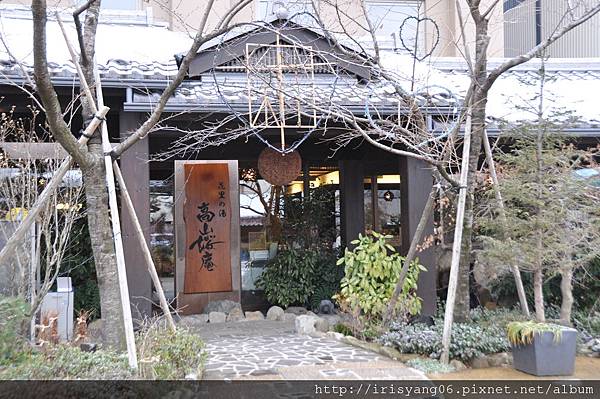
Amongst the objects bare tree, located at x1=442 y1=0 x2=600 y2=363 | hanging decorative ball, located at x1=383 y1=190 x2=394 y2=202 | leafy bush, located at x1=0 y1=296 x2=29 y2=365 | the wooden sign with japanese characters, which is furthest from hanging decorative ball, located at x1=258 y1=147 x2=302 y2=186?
leafy bush, located at x1=0 y1=296 x2=29 y2=365

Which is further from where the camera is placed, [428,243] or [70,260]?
[70,260]

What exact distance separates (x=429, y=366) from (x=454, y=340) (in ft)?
1.95

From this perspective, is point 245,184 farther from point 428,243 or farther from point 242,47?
point 428,243

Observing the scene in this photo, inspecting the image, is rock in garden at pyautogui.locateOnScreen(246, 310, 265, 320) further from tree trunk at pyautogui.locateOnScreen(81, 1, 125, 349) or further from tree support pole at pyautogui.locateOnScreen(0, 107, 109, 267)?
tree support pole at pyautogui.locateOnScreen(0, 107, 109, 267)

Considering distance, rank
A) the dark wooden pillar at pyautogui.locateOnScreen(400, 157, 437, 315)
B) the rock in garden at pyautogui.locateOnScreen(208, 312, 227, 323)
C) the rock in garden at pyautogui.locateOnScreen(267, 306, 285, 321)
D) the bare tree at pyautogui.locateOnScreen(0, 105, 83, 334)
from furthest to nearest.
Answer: the rock in garden at pyautogui.locateOnScreen(267, 306, 285, 321) < the rock in garden at pyautogui.locateOnScreen(208, 312, 227, 323) < the dark wooden pillar at pyautogui.locateOnScreen(400, 157, 437, 315) < the bare tree at pyautogui.locateOnScreen(0, 105, 83, 334)

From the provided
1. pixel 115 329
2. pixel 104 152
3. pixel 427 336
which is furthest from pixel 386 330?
pixel 104 152

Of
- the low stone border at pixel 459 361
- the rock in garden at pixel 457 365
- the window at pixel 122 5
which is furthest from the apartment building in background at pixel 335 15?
the rock in garden at pixel 457 365

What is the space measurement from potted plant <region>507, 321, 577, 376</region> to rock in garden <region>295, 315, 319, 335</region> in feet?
11.5

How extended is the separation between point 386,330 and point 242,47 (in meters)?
4.88

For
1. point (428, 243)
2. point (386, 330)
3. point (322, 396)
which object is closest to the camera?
point (322, 396)

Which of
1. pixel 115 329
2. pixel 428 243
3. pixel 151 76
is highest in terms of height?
pixel 151 76

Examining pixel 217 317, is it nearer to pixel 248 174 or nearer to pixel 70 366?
pixel 248 174

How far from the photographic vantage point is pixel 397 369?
6602 millimetres

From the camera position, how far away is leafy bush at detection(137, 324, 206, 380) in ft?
18.2
